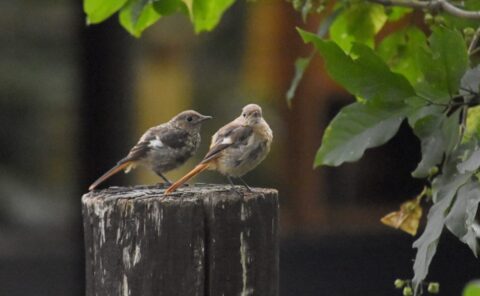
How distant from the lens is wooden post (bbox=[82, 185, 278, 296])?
115 inches

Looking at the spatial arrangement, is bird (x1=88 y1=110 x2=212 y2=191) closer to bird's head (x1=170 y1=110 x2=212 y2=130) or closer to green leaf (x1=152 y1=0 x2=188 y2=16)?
bird's head (x1=170 y1=110 x2=212 y2=130)

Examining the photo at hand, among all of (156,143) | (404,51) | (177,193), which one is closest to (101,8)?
(177,193)

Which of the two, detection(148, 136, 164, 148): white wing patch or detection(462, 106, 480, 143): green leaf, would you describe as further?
detection(148, 136, 164, 148): white wing patch

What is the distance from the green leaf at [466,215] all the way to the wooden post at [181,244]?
51cm

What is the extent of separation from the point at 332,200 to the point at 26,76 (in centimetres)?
230

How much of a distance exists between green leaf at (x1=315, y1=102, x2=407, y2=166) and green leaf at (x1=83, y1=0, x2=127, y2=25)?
27.6 inches

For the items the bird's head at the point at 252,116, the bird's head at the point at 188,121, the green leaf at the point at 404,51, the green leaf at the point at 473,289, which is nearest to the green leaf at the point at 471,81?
the green leaf at the point at 404,51

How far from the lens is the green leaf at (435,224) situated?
108 inches

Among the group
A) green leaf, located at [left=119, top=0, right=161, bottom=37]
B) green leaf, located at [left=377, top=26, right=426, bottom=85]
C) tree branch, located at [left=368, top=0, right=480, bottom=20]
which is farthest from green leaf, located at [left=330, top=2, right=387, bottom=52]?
green leaf, located at [left=119, top=0, right=161, bottom=37]

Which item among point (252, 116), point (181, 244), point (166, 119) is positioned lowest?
point (166, 119)

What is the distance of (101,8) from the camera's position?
3451 mm

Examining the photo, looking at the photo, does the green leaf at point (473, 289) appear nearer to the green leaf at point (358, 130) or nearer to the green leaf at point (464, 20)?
the green leaf at point (358, 130)

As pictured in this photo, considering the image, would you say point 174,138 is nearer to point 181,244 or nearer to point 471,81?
point 181,244

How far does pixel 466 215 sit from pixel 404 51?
1089 mm
